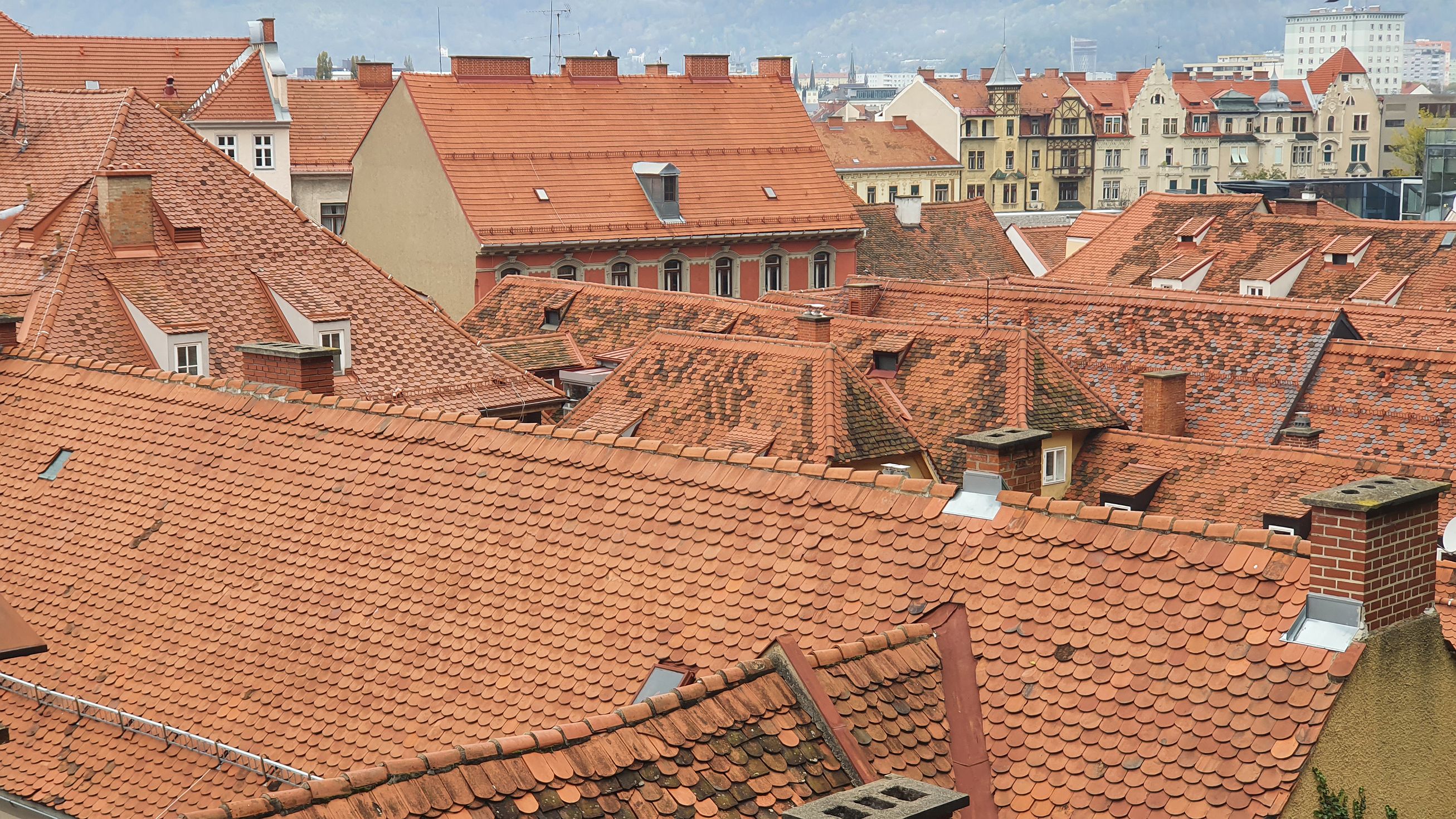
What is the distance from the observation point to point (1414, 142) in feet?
494

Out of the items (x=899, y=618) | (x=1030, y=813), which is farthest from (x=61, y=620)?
(x=1030, y=813)

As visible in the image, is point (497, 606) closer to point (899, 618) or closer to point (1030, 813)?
point (899, 618)

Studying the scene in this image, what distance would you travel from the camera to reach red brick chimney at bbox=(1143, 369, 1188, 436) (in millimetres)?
37844

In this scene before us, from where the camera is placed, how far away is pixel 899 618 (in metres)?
15.0

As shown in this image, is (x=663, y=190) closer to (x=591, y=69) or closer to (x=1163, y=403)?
(x=591, y=69)

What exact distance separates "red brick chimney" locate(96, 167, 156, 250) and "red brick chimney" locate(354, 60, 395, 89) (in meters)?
52.4

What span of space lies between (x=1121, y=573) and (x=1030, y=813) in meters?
2.16

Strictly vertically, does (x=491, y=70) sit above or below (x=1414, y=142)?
below

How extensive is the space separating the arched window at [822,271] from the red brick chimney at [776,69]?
9425 millimetres

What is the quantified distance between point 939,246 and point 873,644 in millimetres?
60546

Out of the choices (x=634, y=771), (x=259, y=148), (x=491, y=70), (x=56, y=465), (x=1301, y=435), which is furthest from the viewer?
(x=259, y=148)

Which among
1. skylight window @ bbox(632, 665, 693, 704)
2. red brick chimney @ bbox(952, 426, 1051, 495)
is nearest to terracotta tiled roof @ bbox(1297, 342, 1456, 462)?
red brick chimney @ bbox(952, 426, 1051, 495)

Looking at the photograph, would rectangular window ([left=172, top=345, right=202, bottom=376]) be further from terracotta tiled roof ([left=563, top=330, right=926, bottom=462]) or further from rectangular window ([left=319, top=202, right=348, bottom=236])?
rectangular window ([left=319, top=202, right=348, bottom=236])

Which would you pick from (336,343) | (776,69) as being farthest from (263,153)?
(336,343)
